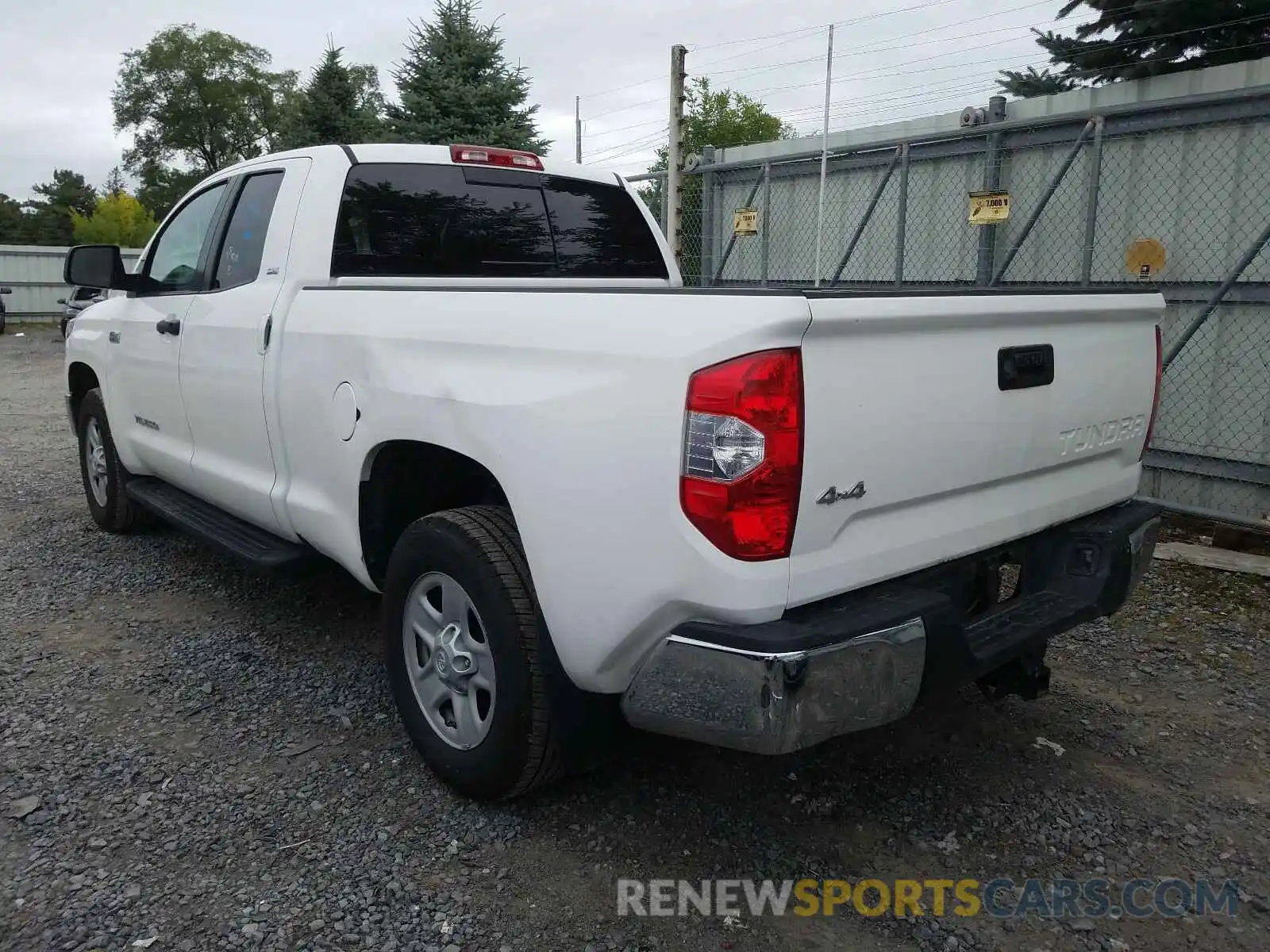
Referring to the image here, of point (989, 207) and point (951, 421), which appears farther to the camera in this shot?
point (989, 207)

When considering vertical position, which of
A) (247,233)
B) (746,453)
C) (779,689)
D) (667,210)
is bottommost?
(779,689)

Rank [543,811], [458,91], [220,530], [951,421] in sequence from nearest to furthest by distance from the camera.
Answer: [951,421]
[543,811]
[220,530]
[458,91]

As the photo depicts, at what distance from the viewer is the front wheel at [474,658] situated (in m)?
2.64

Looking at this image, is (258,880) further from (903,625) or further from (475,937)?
(903,625)

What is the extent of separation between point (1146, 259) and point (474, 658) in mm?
5311

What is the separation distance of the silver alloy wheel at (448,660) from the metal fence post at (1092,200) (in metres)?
4.79

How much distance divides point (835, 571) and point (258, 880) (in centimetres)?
168

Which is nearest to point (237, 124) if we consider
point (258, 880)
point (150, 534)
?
point (150, 534)

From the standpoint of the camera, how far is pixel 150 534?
19.1ft

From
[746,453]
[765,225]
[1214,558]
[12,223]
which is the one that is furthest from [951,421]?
[12,223]

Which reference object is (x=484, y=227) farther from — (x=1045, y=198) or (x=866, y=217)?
(x=866, y=217)

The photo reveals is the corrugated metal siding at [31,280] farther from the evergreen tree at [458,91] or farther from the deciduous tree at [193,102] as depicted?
the deciduous tree at [193,102]

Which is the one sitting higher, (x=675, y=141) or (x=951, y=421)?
(x=675, y=141)

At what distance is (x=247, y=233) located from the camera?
4082 mm
